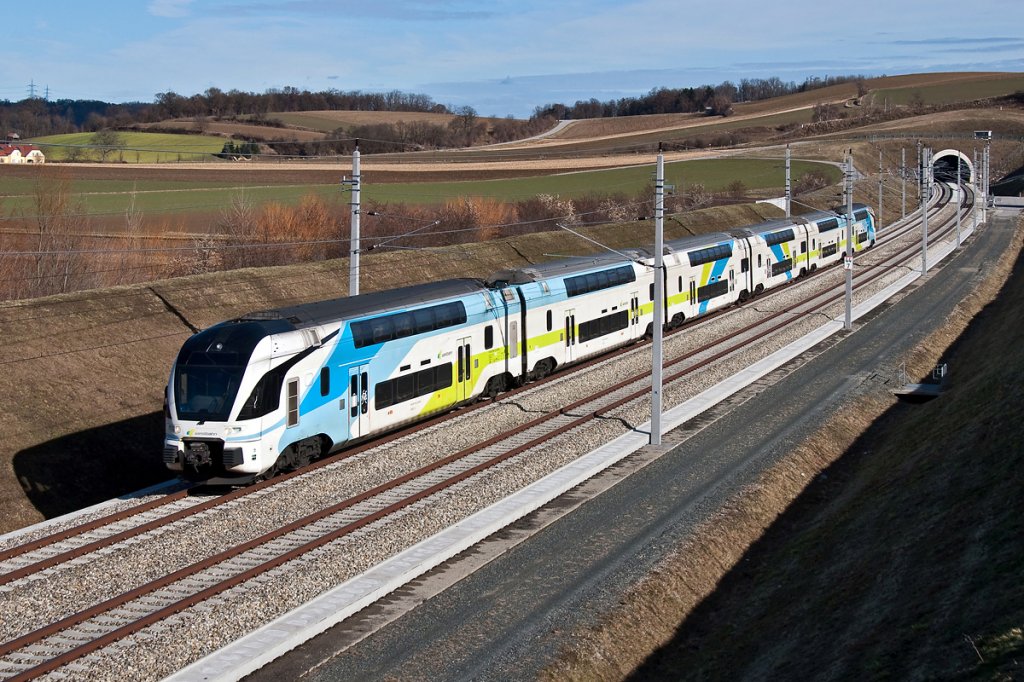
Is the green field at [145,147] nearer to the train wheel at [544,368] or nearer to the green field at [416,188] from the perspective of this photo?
the green field at [416,188]

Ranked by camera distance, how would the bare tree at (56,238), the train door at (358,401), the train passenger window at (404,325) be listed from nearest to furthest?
the train door at (358,401), the train passenger window at (404,325), the bare tree at (56,238)

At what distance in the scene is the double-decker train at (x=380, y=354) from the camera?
76.0ft

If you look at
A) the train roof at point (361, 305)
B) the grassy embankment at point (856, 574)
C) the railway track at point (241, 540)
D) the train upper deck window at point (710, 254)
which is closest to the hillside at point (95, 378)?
the railway track at point (241, 540)

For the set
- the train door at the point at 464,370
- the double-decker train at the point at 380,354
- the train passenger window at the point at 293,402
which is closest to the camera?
the double-decker train at the point at 380,354

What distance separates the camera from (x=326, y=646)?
16.5m

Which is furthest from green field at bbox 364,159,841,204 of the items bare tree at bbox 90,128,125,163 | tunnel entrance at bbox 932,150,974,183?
bare tree at bbox 90,128,125,163

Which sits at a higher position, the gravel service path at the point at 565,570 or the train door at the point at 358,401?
the train door at the point at 358,401

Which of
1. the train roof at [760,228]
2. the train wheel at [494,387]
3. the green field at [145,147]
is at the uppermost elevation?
the green field at [145,147]

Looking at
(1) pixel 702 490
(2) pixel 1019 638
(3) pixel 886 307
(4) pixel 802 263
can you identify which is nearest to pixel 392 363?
(1) pixel 702 490

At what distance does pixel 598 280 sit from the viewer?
38.6 m

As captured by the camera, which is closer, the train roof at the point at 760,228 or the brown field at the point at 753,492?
the brown field at the point at 753,492

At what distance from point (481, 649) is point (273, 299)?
30.7 metres

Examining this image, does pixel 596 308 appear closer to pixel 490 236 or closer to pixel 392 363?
pixel 392 363

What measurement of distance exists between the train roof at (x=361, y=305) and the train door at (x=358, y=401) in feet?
4.68
